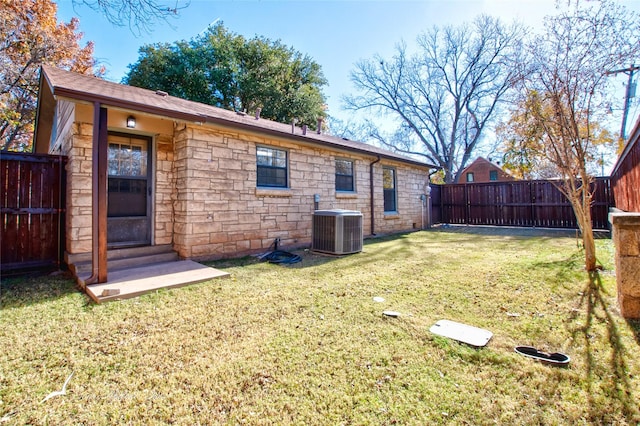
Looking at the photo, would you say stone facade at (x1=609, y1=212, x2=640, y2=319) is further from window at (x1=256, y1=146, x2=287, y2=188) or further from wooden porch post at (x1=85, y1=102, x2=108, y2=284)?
wooden porch post at (x1=85, y1=102, x2=108, y2=284)

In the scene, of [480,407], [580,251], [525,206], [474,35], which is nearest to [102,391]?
[480,407]

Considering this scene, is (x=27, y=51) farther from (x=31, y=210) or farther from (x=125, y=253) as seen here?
(x=125, y=253)

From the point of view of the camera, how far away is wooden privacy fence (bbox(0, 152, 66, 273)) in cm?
460

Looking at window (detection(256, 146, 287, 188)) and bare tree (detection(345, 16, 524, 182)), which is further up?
bare tree (detection(345, 16, 524, 182))

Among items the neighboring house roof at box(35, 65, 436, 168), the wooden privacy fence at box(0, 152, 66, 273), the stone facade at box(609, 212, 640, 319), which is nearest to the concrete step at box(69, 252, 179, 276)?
the wooden privacy fence at box(0, 152, 66, 273)

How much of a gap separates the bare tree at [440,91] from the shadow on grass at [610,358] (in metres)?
20.2

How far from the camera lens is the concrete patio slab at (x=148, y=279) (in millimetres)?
3385

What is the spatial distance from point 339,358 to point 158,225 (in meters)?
4.63

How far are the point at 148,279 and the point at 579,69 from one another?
6.53 metres

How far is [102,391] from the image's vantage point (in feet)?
5.82

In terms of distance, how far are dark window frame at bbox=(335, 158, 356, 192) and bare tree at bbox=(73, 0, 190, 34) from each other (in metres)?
5.27

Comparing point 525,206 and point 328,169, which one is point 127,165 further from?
point 525,206

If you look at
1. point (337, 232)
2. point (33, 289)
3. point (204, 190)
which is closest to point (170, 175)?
point (204, 190)

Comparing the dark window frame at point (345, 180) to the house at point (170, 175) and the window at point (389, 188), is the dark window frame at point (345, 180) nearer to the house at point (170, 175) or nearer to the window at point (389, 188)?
the house at point (170, 175)
